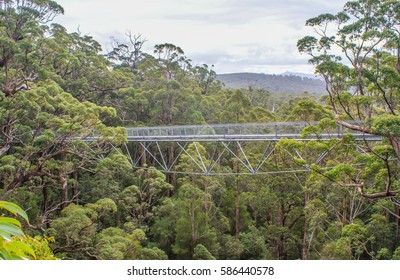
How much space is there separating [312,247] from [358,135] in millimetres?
6072

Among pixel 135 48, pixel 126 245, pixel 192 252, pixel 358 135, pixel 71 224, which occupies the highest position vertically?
pixel 135 48

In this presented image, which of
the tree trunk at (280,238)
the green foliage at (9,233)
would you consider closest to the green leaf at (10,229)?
the green foliage at (9,233)

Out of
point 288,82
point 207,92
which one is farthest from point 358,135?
point 288,82

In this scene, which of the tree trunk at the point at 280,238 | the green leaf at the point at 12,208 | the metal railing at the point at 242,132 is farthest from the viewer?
the tree trunk at the point at 280,238

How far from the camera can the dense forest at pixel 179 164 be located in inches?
263

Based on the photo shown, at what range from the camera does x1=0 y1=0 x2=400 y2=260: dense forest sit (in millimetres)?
6684

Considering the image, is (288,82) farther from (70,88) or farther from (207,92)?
(70,88)

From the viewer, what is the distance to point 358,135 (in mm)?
8328

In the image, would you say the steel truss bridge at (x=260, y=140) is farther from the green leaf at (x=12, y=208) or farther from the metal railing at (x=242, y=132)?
the green leaf at (x=12, y=208)

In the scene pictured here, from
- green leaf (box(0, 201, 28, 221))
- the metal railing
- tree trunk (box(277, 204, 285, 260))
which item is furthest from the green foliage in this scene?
tree trunk (box(277, 204, 285, 260))

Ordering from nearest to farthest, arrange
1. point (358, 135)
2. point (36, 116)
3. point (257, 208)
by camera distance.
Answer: point (358, 135) < point (36, 116) < point (257, 208)

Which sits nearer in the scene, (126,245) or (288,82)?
(126,245)

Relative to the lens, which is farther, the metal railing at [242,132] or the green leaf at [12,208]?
the metal railing at [242,132]

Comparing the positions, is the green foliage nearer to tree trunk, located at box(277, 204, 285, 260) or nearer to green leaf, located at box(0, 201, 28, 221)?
green leaf, located at box(0, 201, 28, 221)
